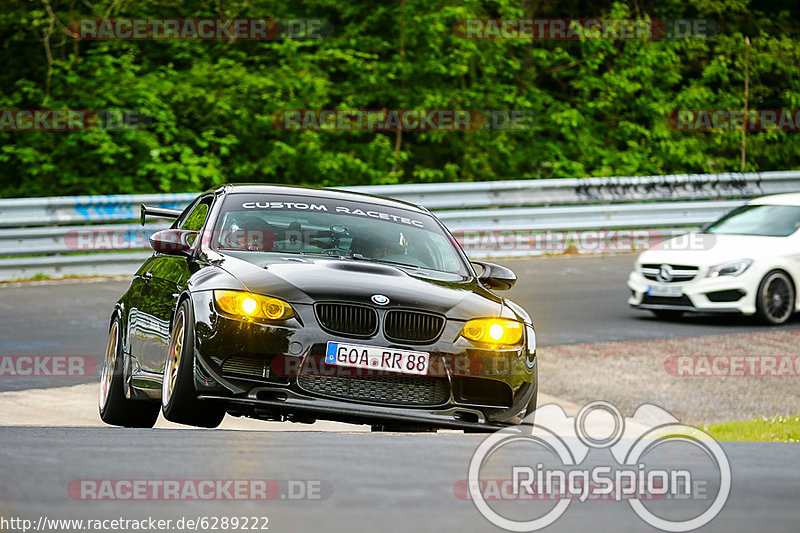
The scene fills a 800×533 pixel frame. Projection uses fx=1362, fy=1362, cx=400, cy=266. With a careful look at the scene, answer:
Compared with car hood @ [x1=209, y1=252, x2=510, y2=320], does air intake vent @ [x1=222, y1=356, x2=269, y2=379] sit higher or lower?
lower

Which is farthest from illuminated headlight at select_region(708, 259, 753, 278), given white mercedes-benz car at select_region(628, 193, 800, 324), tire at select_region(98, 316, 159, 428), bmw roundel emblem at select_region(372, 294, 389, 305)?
bmw roundel emblem at select_region(372, 294, 389, 305)

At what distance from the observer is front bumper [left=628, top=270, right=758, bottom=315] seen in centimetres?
1509

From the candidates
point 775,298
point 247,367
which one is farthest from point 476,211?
point 247,367

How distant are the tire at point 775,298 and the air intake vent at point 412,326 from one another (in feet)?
28.4

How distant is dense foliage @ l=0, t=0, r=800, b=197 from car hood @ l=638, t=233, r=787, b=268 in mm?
6709

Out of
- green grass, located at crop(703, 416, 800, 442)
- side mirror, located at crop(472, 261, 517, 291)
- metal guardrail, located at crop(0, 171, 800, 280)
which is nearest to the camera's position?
side mirror, located at crop(472, 261, 517, 291)

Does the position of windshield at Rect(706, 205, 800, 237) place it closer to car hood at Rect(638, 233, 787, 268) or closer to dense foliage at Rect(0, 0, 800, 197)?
car hood at Rect(638, 233, 787, 268)

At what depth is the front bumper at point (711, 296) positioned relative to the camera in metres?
15.1

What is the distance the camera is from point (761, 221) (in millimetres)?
16422

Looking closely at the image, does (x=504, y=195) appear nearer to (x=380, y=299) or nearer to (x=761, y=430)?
(x=761, y=430)

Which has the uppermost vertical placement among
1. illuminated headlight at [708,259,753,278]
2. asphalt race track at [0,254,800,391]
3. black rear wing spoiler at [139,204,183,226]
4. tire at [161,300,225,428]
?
black rear wing spoiler at [139,204,183,226]

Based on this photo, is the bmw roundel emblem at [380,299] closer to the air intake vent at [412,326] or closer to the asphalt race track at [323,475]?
the air intake vent at [412,326]

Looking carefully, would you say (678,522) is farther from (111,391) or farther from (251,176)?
(251,176)

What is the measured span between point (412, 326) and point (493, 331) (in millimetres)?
510
